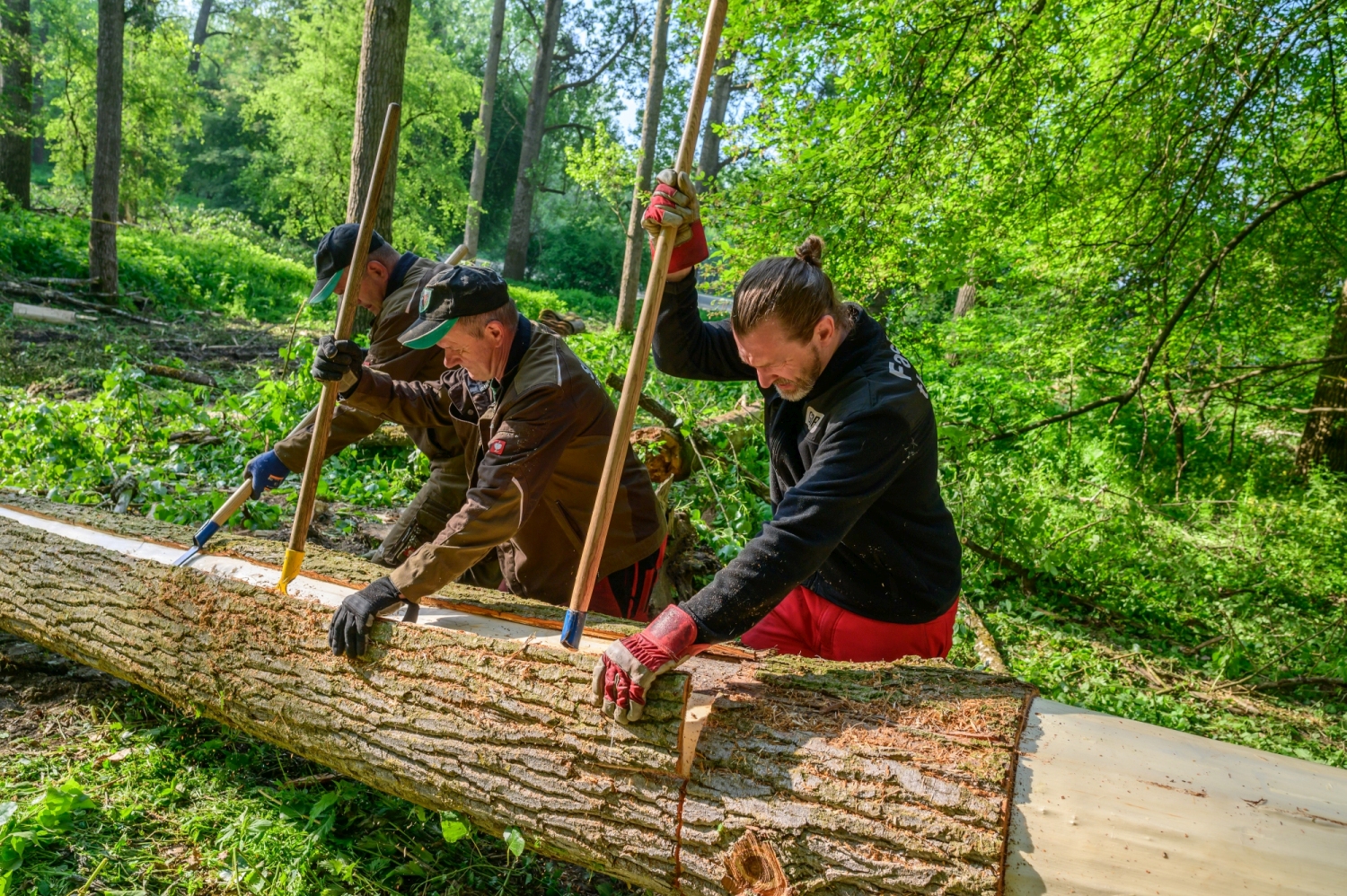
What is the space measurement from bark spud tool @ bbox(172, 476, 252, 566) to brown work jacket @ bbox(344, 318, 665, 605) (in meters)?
0.59

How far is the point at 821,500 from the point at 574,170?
9631 mm

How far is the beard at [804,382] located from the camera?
2.03m

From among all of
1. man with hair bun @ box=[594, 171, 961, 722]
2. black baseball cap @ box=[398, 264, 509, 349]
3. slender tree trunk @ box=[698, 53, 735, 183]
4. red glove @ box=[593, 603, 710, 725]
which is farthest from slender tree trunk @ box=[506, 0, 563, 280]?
red glove @ box=[593, 603, 710, 725]

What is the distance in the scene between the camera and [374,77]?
6234mm

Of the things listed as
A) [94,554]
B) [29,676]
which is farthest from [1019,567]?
[29,676]

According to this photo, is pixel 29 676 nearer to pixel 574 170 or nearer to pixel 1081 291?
pixel 1081 291

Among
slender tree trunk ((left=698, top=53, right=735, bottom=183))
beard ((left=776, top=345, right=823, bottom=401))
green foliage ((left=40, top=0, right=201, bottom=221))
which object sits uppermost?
slender tree trunk ((left=698, top=53, right=735, bottom=183))

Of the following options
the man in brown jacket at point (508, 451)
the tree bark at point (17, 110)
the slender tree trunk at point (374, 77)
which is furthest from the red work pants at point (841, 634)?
the tree bark at point (17, 110)

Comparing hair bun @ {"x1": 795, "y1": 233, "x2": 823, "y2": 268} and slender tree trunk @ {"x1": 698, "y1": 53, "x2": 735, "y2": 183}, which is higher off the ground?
slender tree trunk @ {"x1": 698, "y1": 53, "x2": 735, "y2": 183}

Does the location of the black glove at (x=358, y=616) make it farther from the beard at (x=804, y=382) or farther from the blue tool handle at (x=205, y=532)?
the beard at (x=804, y=382)

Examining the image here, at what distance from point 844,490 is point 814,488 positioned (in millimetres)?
74

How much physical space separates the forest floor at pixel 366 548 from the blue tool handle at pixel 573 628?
0.50 m

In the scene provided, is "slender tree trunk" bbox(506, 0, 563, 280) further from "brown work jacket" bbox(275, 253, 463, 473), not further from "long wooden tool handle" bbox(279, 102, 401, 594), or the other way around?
"long wooden tool handle" bbox(279, 102, 401, 594)

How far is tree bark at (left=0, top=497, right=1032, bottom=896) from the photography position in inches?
61.1
